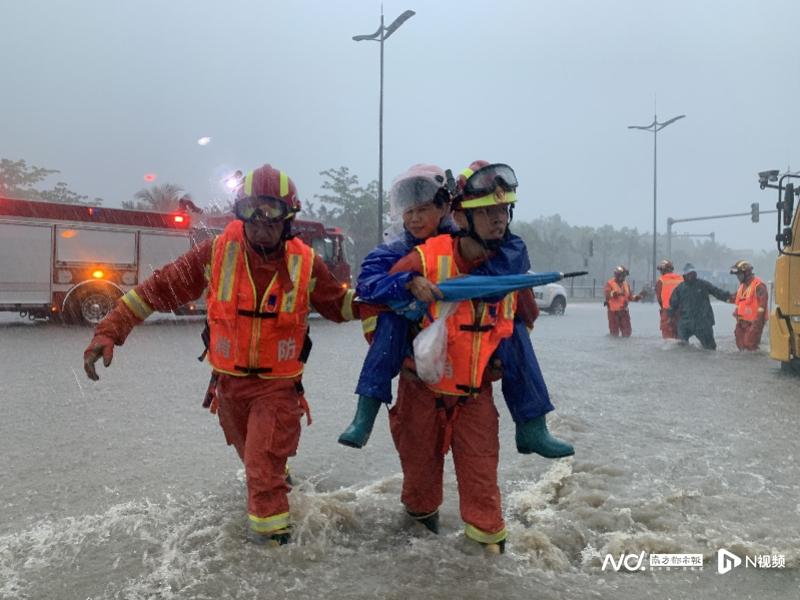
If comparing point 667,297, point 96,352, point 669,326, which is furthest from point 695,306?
point 96,352

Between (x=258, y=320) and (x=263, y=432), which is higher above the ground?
(x=258, y=320)

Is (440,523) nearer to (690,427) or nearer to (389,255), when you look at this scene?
(389,255)

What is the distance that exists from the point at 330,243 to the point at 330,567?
16.5 metres

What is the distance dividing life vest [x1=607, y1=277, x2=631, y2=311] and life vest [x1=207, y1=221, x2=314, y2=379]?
13.1 metres

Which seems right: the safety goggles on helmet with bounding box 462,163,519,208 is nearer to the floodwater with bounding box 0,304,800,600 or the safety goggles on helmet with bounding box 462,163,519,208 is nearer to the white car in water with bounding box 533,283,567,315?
the floodwater with bounding box 0,304,800,600

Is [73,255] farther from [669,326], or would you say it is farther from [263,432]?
[263,432]

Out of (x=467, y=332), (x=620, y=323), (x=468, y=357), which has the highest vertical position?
(x=467, y=332)

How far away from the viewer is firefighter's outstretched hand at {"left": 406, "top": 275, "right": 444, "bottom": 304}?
324cm

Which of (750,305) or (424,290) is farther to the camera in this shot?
(750,305)

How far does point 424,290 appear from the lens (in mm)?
3244

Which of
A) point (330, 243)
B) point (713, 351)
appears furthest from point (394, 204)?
point (330, 243)

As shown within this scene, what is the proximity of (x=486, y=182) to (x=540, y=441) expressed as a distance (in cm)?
121

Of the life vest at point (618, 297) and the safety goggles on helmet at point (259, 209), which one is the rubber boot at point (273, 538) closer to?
the safety goggles on helmet at point (259, 209)

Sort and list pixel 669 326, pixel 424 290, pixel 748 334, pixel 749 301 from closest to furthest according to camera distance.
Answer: pixel 424 290 < pixel 749 301 < pixel 748 334 < pixel 669 326
